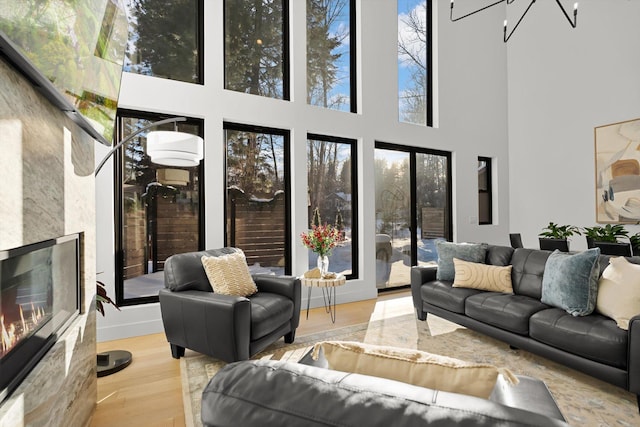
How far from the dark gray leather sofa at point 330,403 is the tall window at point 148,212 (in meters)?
3.09

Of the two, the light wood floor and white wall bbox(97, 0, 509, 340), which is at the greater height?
white wall bbox(97, 0, 509, 340)

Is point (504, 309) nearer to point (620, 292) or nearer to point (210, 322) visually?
point (620, 292)

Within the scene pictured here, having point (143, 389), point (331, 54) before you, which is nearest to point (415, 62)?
point (331, 54)

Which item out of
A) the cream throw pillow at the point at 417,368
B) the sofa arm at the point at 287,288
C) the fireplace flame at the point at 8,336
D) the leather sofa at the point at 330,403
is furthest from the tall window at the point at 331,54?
the leather sofa at the point at 330,403

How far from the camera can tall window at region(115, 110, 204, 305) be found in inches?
133

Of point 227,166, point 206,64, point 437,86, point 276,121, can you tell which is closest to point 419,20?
point 437,86

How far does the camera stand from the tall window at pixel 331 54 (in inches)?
178

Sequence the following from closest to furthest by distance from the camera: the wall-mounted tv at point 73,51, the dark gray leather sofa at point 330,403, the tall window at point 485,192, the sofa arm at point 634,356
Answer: the dark gray leather sofa at point 330,403, the wall-mounted tv at point 73,51, the sofa arm at point 634,356, the tall window at point 485,192

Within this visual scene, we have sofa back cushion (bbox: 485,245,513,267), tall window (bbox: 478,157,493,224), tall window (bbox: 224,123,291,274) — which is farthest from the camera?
tall window (bbox: 478,157,493,224)

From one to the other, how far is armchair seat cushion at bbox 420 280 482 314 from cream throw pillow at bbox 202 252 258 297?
1.78 m

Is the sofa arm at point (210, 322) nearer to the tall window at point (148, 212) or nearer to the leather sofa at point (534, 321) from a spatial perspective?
the tall window at point (148, 212)

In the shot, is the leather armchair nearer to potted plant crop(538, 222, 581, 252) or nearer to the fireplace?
the fireplace

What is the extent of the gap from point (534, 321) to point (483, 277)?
717 millimetres

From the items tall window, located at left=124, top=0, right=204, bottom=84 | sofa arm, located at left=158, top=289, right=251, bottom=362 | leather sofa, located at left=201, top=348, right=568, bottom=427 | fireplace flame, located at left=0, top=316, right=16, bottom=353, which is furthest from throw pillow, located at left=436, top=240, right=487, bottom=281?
fireplace flame, located at left=0, top=316, right=16, bottom=353
